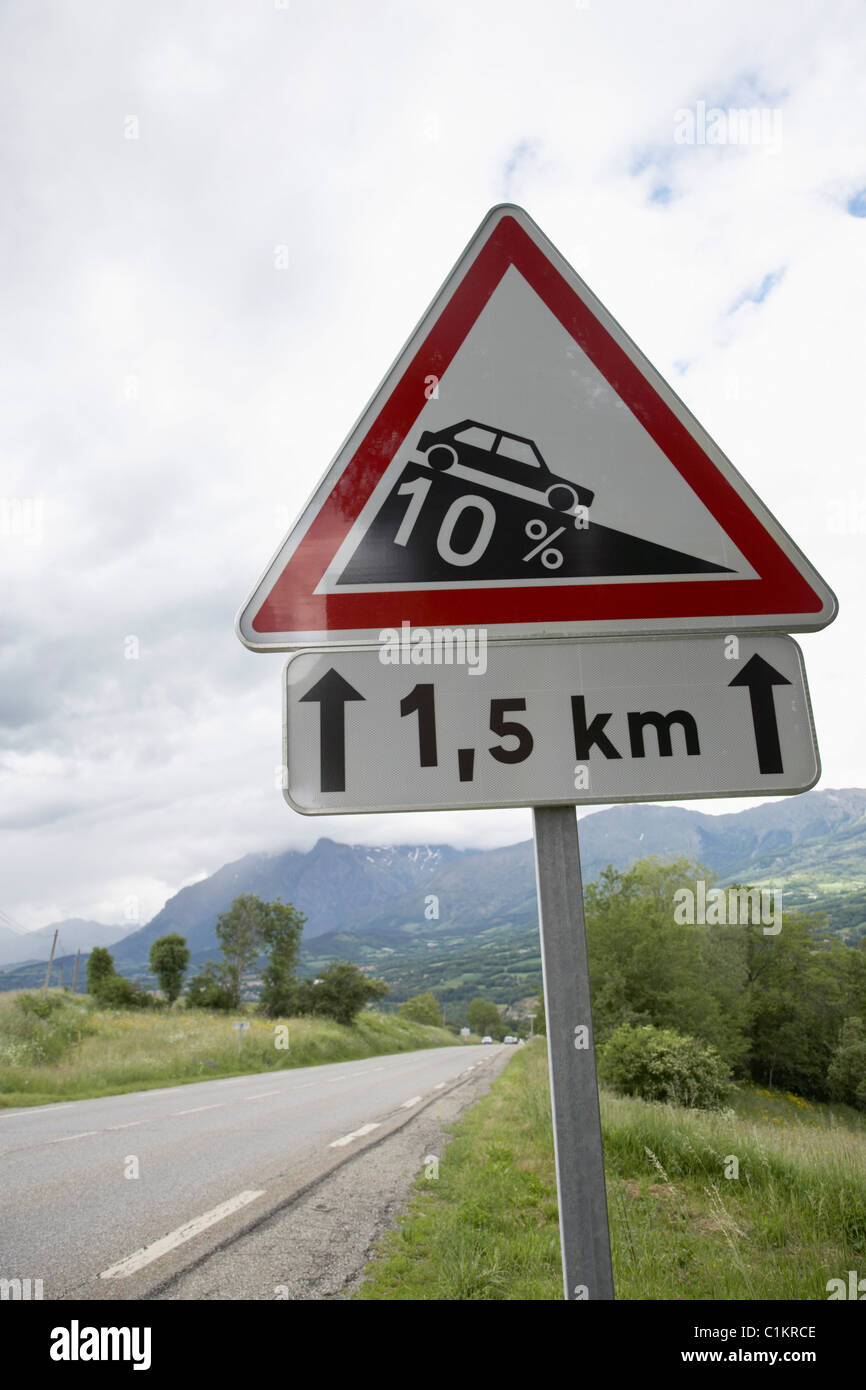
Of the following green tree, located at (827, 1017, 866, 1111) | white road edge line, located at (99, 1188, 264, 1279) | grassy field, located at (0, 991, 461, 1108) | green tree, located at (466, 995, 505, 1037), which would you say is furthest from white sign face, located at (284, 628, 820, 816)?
green tree, located at (466, 995, 505, 1037)

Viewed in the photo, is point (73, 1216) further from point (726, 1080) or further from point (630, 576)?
point (726, 1080)

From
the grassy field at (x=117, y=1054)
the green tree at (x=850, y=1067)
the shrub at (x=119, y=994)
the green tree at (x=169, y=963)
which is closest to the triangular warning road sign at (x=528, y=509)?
the grassy field at (x=117, y=1054)

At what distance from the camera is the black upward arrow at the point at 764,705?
1188 millimetres

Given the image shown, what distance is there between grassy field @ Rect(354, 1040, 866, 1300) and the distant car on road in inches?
131

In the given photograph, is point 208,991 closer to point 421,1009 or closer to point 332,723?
point 332,723

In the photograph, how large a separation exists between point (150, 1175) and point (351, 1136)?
2884 millimetres

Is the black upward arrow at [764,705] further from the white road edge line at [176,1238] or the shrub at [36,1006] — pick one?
the shrub at [36,1006]

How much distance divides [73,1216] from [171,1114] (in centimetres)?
592

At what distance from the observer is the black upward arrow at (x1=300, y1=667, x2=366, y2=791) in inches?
45.6

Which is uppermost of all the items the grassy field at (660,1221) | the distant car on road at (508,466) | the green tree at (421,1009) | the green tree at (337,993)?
the distant car on road at (508,466)

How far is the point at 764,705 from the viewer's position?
1.21 metres

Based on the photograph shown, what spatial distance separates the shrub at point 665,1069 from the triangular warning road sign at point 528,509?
11.0 meters

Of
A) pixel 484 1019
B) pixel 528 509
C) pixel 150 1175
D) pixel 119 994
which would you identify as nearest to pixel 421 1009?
pixel 484 1019

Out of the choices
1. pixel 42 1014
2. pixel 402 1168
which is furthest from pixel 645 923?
pixel 402 1168
